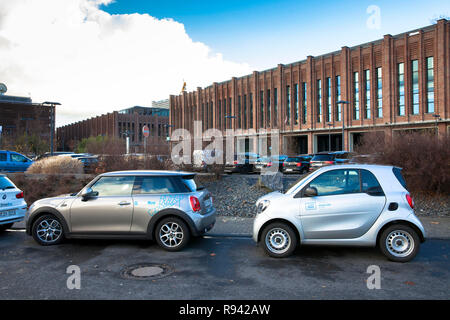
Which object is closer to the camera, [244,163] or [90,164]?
[90,164]

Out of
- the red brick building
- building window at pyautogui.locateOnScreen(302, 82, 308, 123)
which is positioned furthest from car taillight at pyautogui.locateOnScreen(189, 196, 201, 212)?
building window at pyautogui.locateOnScreen(302, 82, 308, 123)

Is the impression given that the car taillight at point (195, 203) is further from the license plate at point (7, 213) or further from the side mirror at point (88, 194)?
the license plate at point (7, 213)

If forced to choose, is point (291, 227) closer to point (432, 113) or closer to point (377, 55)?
point (432, 113)

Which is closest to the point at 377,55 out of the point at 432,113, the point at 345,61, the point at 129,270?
the point at 345,61

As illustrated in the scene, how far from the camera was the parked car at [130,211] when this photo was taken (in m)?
6.88

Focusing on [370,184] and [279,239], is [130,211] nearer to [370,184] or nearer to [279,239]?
[279,239]

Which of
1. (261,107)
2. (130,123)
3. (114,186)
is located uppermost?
(130,123)

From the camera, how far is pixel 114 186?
23.8 feet

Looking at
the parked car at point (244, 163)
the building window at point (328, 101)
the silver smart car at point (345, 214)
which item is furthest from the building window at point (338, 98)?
the silver smart car at point (345, 214)

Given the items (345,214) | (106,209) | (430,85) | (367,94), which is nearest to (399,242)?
(345,214)

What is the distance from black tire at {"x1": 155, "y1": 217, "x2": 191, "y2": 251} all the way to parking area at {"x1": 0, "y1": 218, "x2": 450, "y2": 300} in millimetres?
162

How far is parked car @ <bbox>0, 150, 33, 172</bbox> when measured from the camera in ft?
70.2

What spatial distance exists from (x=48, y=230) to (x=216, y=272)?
159 inches
